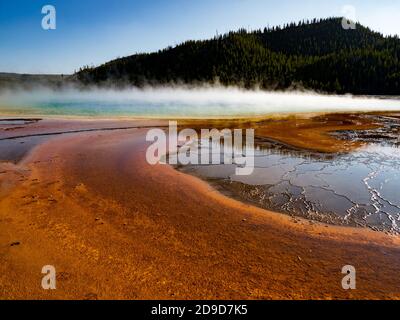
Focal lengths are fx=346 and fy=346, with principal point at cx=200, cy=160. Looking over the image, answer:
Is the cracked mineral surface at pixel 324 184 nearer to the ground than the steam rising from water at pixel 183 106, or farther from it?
nearer to the ground

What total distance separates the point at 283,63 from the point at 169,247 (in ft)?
339

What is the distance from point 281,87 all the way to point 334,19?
81.6 metres

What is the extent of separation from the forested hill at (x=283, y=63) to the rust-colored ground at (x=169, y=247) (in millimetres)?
78563

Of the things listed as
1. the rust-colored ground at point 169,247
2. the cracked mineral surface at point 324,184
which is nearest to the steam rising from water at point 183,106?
the cracked mineral surface at point 324,184

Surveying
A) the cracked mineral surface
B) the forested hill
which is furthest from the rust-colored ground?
the forested hill

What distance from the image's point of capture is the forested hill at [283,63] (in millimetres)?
81375

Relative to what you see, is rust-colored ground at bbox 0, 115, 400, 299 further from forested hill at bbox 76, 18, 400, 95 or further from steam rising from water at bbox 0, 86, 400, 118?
forested hill at bbox 76, 18, 400, 95

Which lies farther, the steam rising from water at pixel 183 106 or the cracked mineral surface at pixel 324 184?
the steam rising from water at pixel 183 106

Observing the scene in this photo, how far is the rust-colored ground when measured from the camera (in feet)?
13.5

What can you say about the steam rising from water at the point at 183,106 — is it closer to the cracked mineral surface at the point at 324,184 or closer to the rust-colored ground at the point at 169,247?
the cracked mineral surface at the point at 324,184

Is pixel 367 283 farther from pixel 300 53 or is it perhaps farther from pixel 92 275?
pixel 300 53

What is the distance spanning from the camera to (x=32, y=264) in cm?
452

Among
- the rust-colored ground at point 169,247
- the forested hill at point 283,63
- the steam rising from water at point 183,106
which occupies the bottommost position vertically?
the rust-colored ground at point 169,247
